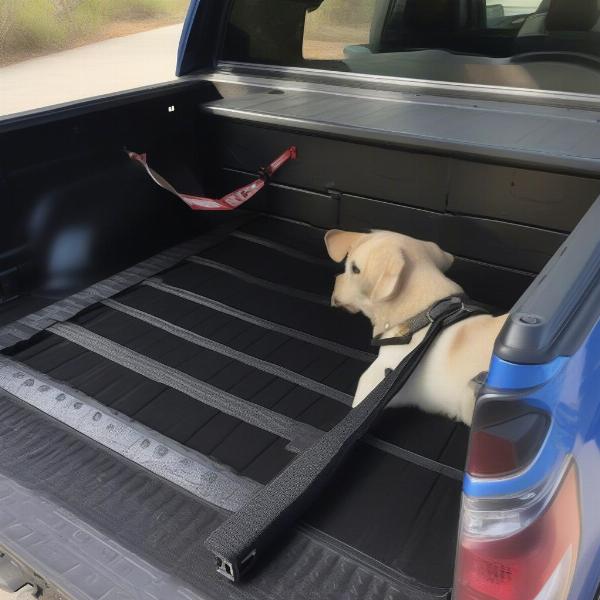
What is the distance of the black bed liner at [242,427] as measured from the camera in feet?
4.83

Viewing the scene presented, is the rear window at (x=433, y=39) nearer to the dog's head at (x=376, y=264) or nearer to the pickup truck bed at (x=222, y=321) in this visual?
the pickup truck bed at (x=222, y=321)

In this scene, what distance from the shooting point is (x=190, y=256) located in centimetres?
299

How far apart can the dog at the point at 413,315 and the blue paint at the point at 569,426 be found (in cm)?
70

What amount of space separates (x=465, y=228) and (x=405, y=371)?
3.18 ft

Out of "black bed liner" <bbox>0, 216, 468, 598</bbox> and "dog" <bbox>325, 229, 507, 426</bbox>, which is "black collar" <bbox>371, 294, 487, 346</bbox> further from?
"black bed liner" <bbox>0, 216, 468, 598</bbox>

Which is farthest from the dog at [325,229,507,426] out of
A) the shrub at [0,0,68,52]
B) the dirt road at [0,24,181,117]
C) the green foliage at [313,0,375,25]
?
the shrub at [0,0,68,52]

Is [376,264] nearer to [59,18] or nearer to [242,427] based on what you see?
[242,427]

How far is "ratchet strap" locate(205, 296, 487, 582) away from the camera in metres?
1.42

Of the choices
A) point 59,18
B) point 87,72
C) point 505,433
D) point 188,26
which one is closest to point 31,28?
point 59,18

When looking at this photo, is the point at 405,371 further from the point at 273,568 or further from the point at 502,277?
the point at 502,277

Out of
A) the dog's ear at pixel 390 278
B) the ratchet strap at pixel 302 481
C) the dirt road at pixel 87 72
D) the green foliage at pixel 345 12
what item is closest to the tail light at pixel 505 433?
the ratchet strap at pixel 302 481

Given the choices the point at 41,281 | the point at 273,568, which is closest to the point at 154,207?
the point at 41,281

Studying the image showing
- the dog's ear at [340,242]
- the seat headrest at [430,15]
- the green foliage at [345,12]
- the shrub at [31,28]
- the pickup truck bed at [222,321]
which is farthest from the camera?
the shrub at [31,28]

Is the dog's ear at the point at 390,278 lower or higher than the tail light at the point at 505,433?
lower
